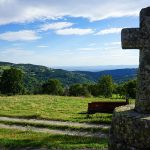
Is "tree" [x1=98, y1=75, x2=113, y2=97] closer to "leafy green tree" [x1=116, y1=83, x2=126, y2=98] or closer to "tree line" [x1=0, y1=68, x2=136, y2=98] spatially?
"tree line" [x1=0, y1=68, x2=136, y2=98]

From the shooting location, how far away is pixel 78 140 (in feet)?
59.4

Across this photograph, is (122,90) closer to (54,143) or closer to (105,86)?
(105,86)

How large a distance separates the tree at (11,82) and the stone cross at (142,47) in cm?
9199

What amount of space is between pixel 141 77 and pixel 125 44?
2.71 feet

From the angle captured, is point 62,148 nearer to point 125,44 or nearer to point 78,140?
point 78,140

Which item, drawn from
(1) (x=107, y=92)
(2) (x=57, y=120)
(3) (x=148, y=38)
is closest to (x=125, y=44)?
(3) (x=148, y=38)

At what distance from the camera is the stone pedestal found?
26.0 ft

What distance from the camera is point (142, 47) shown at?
8.57m

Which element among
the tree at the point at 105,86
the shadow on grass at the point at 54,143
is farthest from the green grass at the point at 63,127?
the tree at the point at 105,86

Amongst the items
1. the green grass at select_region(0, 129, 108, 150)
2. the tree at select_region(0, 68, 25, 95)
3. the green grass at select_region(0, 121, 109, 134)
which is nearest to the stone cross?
the green grass at select_region(0, 129, 108, 150)

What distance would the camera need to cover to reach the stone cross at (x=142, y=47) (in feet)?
27.8

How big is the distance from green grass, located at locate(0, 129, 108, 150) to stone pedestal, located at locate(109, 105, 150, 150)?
22.2ft

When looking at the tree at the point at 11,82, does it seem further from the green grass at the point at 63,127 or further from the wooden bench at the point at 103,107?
the green grass at the point at 63,127

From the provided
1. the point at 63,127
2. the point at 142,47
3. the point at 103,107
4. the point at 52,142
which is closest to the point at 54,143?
the point at 52,142
